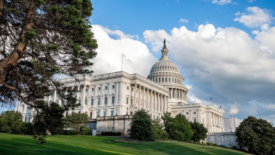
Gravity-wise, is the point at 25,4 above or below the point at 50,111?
above

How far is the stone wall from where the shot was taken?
260 ft

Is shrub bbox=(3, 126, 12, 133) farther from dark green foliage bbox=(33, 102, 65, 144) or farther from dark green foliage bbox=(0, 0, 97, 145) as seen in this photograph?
dark green foliage bbox=(33, 102, 65, 144)

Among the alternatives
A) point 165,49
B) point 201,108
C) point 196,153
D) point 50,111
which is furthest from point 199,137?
point 165,49

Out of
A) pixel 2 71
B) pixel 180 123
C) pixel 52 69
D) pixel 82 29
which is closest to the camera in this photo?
pixel 2 71

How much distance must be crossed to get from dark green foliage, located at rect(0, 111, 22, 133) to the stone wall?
58050mm

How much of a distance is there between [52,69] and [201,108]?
108 m

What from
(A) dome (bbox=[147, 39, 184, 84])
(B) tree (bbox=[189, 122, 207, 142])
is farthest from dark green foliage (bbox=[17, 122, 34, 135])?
(A) dome (bbox=[147, 39, 184, 84])

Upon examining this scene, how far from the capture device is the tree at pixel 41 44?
1867 cm

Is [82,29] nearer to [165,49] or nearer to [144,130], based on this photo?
[144,130]

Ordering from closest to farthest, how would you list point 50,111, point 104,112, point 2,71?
point 2,71 < point 50,111 < point 104,112

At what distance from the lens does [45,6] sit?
20.5 m

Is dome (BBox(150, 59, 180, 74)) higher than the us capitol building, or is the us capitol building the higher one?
dome (BBox(150, 59, 180, 74))

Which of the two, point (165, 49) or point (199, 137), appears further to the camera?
point (165, 49)

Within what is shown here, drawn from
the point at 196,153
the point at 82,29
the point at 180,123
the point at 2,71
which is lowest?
the point at 196,153
